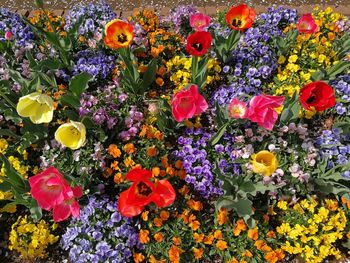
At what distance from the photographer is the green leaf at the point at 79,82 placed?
8.35ft

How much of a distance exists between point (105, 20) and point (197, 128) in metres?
1.30

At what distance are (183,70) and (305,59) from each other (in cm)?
102

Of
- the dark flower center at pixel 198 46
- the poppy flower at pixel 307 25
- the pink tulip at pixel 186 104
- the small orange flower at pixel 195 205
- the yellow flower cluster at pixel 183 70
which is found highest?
the poppy flower at pixel 307 25

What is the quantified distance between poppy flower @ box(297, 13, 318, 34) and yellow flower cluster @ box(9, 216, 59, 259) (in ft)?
7.43

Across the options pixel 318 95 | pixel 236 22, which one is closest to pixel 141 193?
pixel 318 95

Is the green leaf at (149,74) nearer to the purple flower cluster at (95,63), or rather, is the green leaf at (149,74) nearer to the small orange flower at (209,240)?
the purple flower cluster at (95,63)

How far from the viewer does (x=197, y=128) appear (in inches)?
117

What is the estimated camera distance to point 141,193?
2.07m

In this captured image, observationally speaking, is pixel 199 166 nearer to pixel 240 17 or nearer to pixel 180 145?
pixel 180 145

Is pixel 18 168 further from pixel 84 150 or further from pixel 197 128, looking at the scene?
pixel 197 128

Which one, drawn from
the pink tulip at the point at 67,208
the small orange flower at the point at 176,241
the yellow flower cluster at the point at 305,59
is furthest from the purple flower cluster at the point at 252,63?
the pink tulip at the point at 67,208

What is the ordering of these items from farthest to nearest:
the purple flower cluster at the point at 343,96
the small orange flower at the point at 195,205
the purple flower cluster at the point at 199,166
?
the purple flower cluster at the point at 343,96 → the purple flower cluster at the point at 199,166 → the small orange flower at the point at 195,205

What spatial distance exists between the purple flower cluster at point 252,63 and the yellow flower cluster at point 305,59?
4.6 inches

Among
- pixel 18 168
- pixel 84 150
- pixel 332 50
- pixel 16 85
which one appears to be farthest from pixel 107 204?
pixel 332 50
